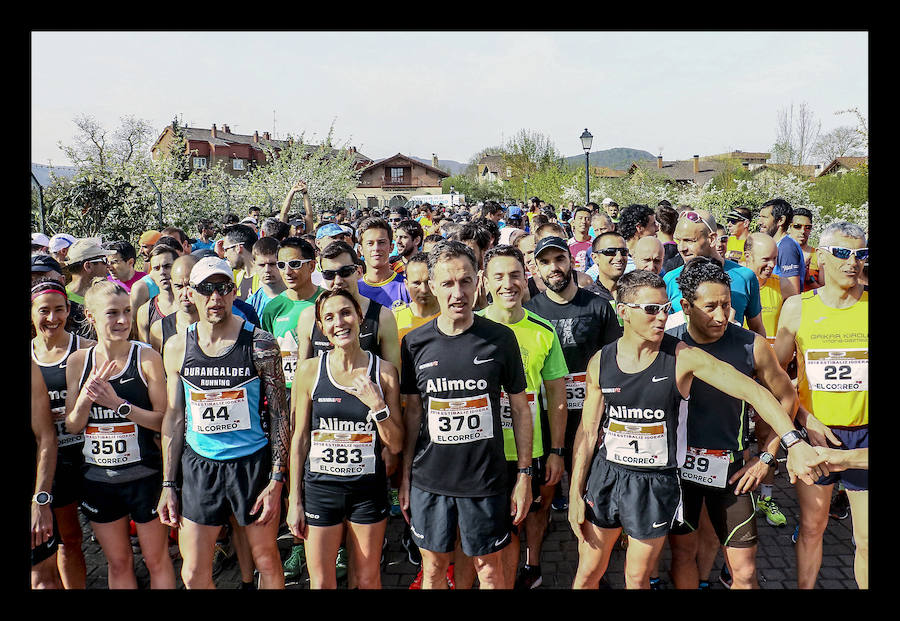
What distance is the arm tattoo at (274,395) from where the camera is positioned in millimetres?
3408

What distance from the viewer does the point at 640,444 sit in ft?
10.4

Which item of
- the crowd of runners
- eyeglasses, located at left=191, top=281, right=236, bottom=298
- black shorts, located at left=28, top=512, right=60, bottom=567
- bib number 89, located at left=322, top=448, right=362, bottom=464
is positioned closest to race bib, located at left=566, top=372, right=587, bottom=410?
the crowd of runners

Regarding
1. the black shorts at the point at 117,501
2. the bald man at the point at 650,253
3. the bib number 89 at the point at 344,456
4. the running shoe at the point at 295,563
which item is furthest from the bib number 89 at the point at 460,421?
the bald man at the point at 650,253

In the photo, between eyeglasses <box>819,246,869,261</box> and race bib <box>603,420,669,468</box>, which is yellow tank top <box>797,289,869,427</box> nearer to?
eyeglasses <box>819,246,869,261</box>

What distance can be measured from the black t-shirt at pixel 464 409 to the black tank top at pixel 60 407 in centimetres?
214

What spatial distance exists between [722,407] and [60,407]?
3.94 metres

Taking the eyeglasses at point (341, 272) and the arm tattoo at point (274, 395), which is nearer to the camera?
the arm tattoo at point (274, 395)

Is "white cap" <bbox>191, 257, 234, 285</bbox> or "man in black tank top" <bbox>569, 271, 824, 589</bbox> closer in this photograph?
"man in black tank top" <bbox>569, 271, 824, 589</bbox>

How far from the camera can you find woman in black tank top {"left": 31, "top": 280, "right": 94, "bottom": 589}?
11.5 feet

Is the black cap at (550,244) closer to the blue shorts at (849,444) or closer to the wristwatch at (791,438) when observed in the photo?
the wristwatch at (791,438)

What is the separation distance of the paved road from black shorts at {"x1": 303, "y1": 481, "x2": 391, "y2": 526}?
110cm

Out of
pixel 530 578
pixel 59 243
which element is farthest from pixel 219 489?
pixel 59 243
